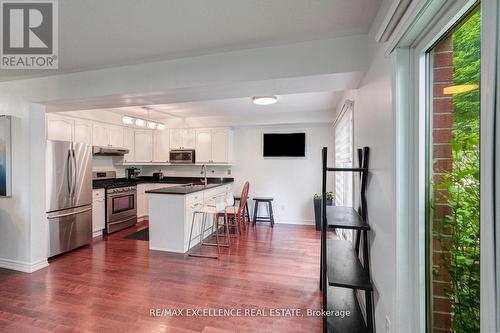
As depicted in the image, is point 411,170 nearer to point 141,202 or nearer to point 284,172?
point 284,172

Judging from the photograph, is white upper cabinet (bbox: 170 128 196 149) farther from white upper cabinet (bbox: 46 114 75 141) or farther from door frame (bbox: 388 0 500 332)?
door frame (bbox: 388 0 500 332)

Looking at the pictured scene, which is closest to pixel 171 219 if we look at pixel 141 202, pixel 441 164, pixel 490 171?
pixel 141 202

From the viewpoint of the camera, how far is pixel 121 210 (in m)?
4.85

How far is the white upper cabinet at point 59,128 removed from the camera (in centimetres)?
399

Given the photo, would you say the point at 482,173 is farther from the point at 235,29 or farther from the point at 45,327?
the point at 45,327

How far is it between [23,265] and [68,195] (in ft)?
3.37

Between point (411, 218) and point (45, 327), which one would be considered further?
point (45, 327)

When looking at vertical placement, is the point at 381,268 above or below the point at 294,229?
above

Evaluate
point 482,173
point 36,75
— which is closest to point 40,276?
point 36,75

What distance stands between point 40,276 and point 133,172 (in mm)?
3372

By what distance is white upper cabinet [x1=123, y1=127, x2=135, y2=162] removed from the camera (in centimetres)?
556

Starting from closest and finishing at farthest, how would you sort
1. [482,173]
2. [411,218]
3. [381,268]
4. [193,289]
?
[482,173] < [411,218] < [381,268] < [193,289]

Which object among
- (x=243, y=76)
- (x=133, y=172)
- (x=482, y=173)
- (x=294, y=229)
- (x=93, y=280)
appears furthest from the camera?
(x=133, y=172)

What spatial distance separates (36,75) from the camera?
2859 mm
